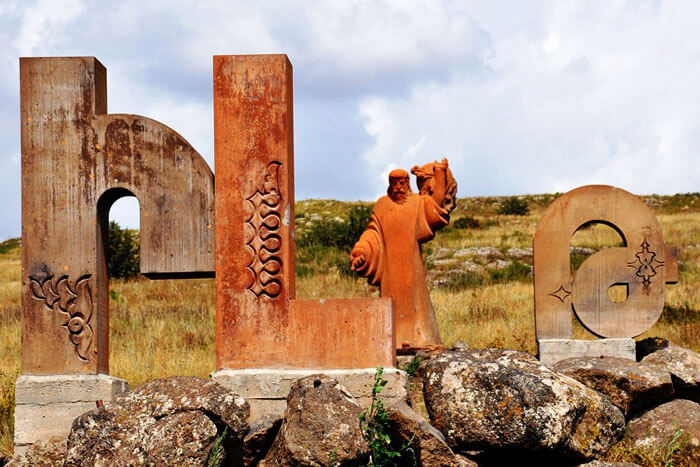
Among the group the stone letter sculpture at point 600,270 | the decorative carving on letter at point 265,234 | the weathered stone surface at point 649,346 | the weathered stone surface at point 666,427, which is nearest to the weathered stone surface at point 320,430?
the decorative carving on letter at point 265,234

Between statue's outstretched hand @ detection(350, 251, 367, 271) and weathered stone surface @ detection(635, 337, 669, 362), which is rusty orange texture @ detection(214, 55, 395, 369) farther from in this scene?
weathered stone surface @ detection(635, 337, 669, 362)

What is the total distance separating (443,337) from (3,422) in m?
6.02

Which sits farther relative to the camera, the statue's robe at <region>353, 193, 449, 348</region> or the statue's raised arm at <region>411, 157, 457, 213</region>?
the statue's raised arm at <region>411, 157, 457, 213</region>

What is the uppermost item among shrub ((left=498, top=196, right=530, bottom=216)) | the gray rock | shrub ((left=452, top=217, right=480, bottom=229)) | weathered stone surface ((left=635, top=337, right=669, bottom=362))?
shrub ((left=498, top=196, right=530, bottom=216))

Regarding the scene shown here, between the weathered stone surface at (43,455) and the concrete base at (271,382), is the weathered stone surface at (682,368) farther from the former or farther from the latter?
the weathered stone surface at (43,455)

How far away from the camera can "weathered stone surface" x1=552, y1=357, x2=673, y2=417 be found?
677 cm

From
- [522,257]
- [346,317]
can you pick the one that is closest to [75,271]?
[346,317]

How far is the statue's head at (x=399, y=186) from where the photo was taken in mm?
9797

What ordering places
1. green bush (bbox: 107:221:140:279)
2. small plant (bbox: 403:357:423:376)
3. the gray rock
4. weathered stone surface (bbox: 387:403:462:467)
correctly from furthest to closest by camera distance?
the gray rock, green bush (bbox: 107:221:140:279), small plant (bbox: 403:357:423:376), weathered stone surface (bbox: 387:403:462:467)

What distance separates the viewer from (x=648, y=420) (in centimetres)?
688

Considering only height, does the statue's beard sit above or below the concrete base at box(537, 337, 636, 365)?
above

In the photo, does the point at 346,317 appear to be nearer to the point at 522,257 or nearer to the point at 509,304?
the point at 509,304

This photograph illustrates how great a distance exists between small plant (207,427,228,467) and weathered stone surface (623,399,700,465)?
3.47 meters

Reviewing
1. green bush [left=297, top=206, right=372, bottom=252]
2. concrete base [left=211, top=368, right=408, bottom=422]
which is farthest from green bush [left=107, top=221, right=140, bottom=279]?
concrete base [left=211, top=368, right=408, bottom=422]
